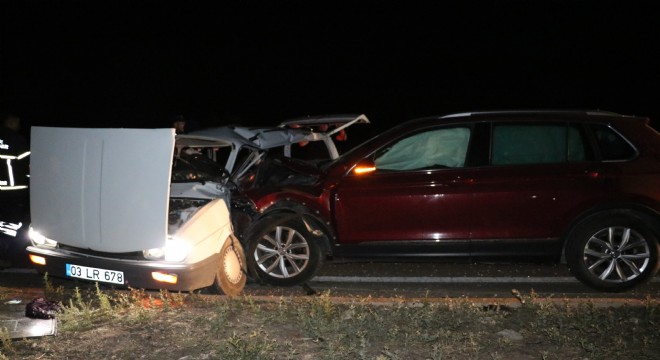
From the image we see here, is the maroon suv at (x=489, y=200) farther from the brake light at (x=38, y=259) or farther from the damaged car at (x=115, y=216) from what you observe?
the brake light at (x=38, y=259)

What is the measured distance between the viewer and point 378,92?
3105 cm

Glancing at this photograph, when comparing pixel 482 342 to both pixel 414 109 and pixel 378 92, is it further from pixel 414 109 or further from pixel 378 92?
pixel 378 92

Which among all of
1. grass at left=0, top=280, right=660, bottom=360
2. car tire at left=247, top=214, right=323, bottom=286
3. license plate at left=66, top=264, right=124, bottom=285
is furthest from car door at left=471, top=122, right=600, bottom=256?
license plate at left=66, top=264, right=124, bottom=285

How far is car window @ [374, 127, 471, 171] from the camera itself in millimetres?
6891

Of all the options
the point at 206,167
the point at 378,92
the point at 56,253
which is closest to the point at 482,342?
the point at 56,253

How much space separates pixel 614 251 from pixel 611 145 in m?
1.02

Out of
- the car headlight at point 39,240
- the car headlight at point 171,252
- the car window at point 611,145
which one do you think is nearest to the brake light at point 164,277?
the car headlight at point 171,252

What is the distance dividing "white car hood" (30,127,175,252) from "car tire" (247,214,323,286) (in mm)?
1594

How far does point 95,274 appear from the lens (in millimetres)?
5852

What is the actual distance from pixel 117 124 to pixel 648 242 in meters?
23.6

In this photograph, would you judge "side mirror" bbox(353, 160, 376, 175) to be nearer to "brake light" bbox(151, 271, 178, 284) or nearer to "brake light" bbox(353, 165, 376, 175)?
"brake light" bbox(353, 165, 376, 175)

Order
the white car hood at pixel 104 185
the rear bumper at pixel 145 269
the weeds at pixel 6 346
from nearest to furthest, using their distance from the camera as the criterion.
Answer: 1. the weeds at pixel 6 346
2. the white car hood at pixel 104 185
3. the rear bumper at pixel 145 269

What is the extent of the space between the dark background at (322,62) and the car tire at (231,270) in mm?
18969

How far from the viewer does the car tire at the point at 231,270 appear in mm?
6277
